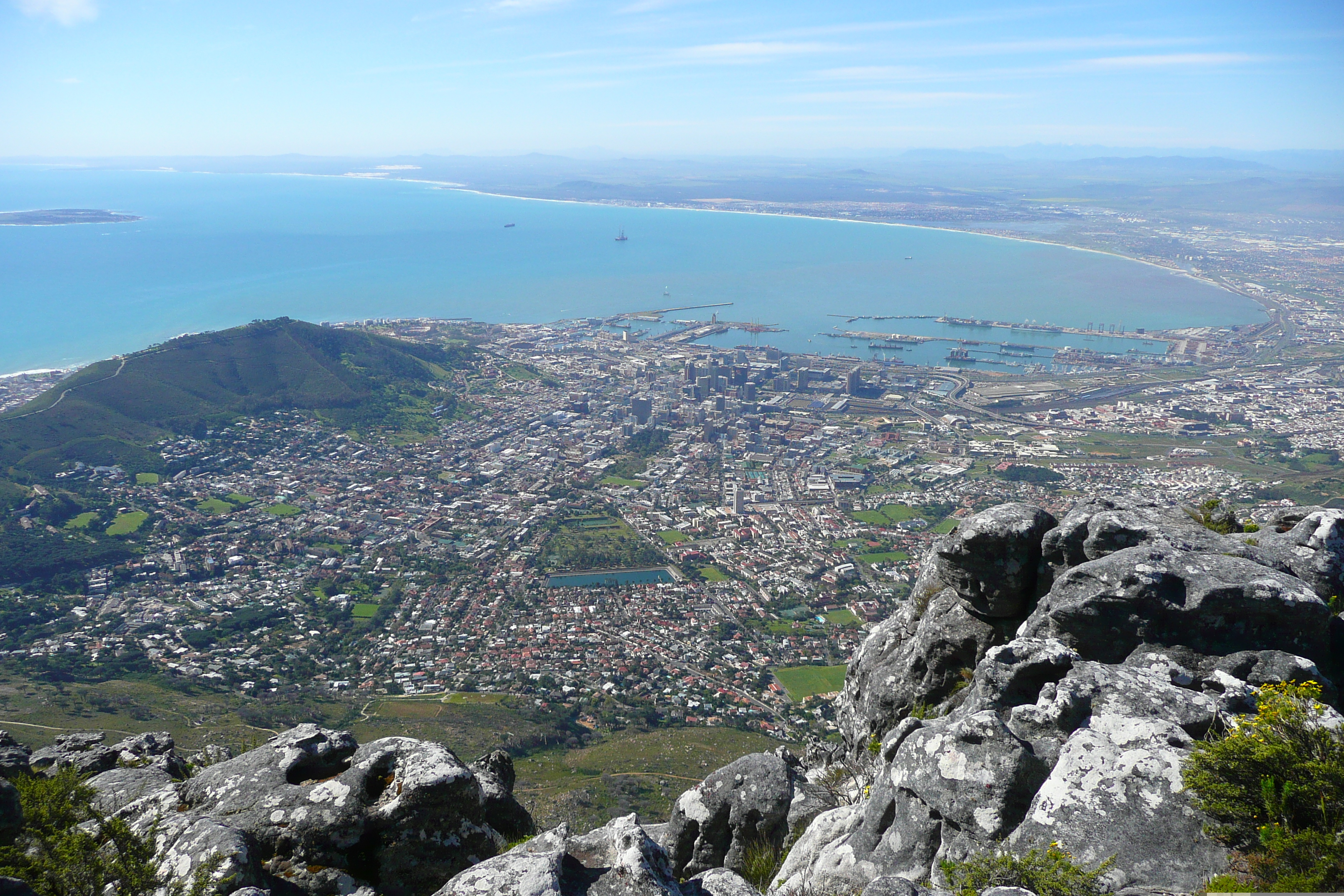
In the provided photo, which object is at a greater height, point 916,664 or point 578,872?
point 578,872

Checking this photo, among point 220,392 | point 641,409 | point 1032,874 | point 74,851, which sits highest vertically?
point 1032,874

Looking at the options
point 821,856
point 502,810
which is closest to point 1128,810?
point 821,856

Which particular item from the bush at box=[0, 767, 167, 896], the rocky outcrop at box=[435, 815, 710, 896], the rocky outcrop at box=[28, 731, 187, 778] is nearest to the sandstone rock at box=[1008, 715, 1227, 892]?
the rocky outcrop at box=[435, 815, 710, 896]

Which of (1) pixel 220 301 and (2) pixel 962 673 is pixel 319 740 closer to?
(2) pixel 962 673

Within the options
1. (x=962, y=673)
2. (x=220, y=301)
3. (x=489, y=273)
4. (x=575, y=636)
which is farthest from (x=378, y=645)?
(x=489, y=273)

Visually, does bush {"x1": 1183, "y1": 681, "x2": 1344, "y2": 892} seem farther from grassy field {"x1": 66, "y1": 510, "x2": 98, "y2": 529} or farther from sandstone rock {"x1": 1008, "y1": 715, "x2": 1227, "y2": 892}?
grassy field {"x1": 66, "y1": 510, "x2": 98, "y2": 529}

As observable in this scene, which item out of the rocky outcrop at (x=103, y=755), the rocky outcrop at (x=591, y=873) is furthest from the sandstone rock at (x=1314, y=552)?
the rocky outcrop at (x=103, y=755)

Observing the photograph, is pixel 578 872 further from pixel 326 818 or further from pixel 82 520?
pixel 82 520
